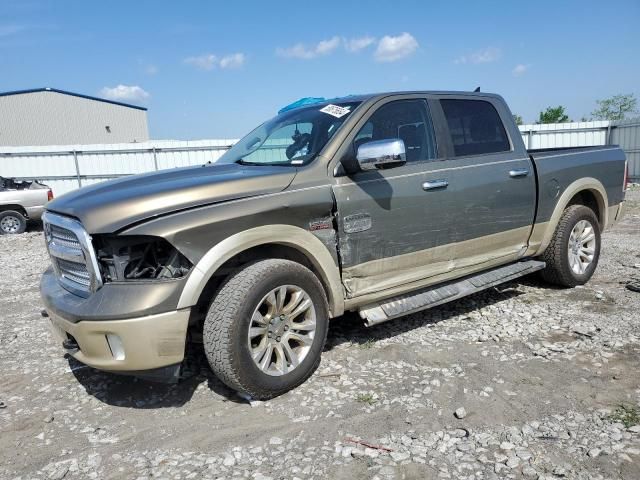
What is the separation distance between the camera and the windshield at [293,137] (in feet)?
12.0

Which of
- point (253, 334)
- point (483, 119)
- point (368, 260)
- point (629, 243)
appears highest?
point (483, 119)

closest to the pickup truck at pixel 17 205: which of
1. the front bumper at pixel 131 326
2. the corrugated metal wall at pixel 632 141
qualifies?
the front bumper at pixel 131 326

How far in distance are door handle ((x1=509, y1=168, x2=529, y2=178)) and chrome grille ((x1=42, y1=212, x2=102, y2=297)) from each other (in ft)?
11.5

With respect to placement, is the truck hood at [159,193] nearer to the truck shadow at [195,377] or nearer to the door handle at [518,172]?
the truck shadow at [195,377]

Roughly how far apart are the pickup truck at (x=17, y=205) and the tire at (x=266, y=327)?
1141cm

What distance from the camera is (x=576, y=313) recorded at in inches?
177

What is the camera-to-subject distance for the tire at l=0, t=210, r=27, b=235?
1219cm

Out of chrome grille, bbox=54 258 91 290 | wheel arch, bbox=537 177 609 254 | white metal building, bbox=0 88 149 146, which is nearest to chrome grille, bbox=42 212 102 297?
chrome grille, bbox=54 258 91 290

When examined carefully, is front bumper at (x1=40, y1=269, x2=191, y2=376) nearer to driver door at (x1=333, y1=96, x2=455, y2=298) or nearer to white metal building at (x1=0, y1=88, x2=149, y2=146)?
driver door at (x1=333, y1=96, x2=455, y2=298)

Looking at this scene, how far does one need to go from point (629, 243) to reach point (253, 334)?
679 centimetres

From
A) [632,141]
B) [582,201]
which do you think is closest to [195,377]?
[582,201]

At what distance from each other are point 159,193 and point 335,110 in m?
1.61

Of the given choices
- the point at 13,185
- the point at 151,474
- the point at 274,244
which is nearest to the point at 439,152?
the point at 274,244

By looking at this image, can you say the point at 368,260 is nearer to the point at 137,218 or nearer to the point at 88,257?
the point at 137,218
